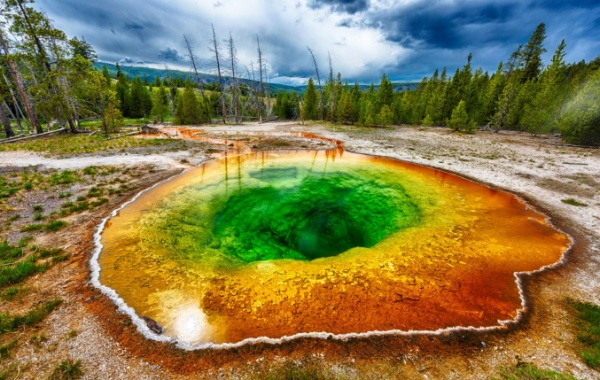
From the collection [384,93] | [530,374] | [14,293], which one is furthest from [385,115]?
[14,293]

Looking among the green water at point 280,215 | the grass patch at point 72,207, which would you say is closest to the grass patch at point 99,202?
the grass patch at point 72,207

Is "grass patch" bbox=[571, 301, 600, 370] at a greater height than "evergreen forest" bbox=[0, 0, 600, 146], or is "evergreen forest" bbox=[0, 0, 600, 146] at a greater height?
"evergreen forest" bbox=[0, 0, 600, 146]

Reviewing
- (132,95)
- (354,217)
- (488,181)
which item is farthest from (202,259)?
(132,95)

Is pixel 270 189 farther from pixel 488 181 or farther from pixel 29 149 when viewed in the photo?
pixel 29 149

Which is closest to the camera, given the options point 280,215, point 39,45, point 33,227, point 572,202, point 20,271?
point 20,271

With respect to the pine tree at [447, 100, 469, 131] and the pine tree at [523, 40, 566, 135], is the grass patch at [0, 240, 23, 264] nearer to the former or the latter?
the pine tree at [447, 100, 469, 131]

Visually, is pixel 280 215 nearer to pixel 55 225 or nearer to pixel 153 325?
pixel 153 325

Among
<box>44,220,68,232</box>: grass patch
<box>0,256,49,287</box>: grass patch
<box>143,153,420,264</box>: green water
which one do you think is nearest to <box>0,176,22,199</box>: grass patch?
<box>44,220,68,232</box>: grass patch
